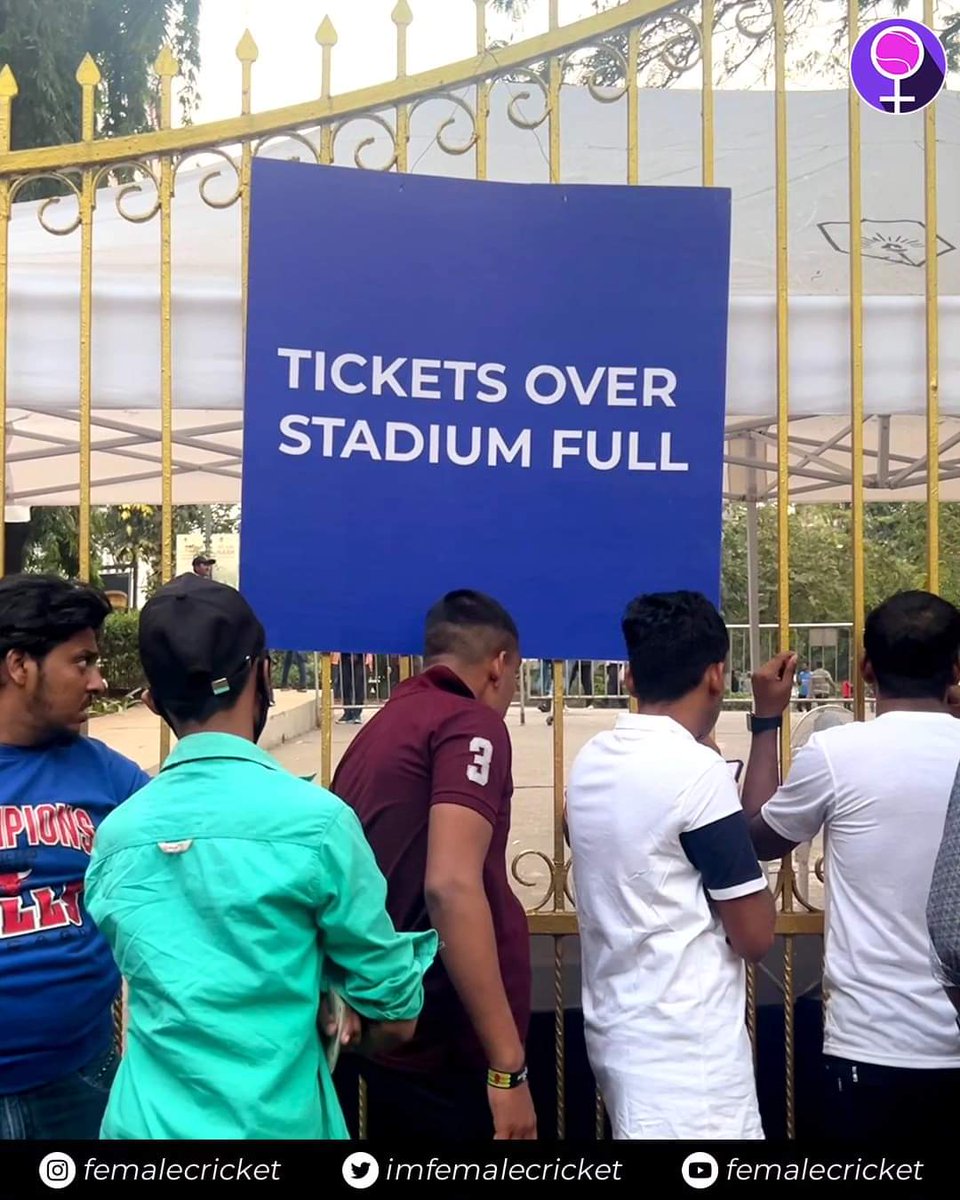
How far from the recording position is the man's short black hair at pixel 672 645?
221cm

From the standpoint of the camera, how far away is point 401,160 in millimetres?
2770

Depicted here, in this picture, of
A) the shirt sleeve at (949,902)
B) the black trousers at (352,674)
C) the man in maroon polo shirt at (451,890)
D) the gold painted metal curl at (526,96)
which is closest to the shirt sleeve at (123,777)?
the man in maroon polo shirt at (451,890)

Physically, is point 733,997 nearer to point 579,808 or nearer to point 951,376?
point 579,808

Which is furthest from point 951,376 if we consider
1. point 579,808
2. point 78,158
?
point 78,158

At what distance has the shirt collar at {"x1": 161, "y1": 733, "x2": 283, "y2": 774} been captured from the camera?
1692 millimetres

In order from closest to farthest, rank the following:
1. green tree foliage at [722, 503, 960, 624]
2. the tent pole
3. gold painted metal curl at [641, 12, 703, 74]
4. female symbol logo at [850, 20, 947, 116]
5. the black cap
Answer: the black cap, gold painted metal curl at [641, 12, 703, 74], female symbol logo at [850, 20, 947, 116], the tent pole, green tree foliage at [722, 503, 960, 624]

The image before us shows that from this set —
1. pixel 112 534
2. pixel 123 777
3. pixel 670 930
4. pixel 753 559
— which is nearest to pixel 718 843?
pixel 670 930

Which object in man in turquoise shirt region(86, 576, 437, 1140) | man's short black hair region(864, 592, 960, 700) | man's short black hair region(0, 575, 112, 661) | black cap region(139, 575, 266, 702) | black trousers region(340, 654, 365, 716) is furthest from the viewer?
black trousers region(340, 654, 365, 716)

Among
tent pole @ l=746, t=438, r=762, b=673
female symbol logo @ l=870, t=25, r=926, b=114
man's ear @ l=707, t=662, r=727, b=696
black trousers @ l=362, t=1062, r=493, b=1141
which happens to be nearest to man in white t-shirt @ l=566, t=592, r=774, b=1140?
man's ear @ l=707, t=662, r=727, b=696

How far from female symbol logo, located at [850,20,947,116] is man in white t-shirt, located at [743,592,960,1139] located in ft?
4.53

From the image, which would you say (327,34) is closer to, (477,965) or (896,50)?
(896,50)

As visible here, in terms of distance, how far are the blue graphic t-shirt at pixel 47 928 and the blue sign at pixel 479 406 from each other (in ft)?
2.14

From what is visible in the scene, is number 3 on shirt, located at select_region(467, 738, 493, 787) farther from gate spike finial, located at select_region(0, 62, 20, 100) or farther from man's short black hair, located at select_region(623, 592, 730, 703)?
gate spike finial, located at select_region(0, 62, 20, 100)

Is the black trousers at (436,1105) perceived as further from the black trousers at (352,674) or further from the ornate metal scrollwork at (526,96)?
the black trousers at (352,674)
